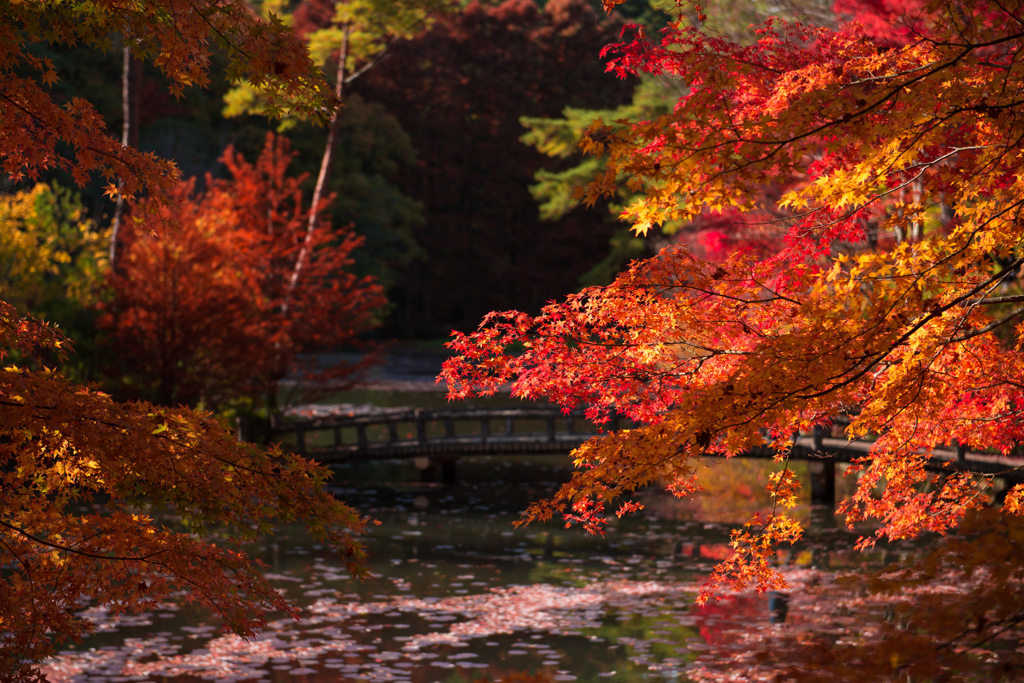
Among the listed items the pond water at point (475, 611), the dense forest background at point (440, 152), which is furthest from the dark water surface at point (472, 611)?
the dense forest background at point (440, 152)

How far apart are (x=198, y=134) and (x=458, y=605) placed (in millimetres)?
31694

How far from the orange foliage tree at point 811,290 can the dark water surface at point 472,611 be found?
2950mm

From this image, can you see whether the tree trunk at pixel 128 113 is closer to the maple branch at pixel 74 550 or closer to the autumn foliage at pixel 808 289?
the autumn foliage at pixel 808 289

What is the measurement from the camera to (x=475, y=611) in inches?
489

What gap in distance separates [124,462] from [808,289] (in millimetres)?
4620

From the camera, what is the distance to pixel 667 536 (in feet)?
55.6

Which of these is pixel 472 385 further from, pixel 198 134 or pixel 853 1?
pixel 198 134

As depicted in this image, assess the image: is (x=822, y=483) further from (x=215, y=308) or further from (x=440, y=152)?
(x=440, y=152)

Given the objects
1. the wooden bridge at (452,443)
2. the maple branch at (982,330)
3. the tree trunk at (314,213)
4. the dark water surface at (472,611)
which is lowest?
the dark water surface at (472,611)

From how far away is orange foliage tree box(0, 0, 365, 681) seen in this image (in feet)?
18.5

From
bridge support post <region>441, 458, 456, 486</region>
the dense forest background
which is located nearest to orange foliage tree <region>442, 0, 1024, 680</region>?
bridge support post <region>441, 458, 456, 486</region>

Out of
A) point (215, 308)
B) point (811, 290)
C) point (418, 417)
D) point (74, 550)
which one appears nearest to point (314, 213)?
point (215, 308)

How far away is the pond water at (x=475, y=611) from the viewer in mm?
10195

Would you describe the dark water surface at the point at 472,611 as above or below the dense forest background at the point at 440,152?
below
